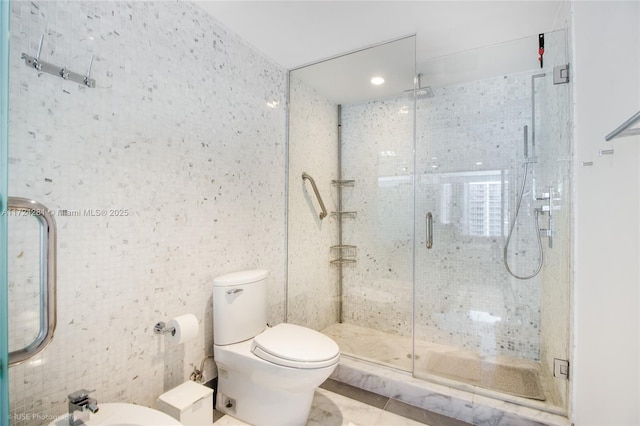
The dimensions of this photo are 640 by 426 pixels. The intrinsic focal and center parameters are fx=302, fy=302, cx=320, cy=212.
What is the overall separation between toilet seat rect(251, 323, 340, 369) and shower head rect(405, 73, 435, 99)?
6.61 feet

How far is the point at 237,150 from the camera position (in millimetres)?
2018

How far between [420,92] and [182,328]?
241 cm

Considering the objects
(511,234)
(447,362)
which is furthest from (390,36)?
(447,362)

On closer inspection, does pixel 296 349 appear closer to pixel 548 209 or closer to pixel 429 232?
pixel 429 232

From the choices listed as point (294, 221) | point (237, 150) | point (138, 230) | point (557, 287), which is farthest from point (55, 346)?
point (557, 287)

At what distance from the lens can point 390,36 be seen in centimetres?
206

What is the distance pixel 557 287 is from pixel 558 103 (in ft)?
3.62

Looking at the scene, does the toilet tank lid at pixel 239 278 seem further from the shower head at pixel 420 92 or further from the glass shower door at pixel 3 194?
the shower head at pixel 420 92

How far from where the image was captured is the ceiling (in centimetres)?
174

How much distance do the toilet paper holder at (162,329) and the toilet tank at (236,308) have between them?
0.26 metres

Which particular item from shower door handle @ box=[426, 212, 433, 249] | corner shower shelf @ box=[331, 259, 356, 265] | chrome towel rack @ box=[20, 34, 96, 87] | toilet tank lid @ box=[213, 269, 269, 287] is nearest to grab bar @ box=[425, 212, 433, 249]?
shower door handle @ box=[426, 212, 433, 249]

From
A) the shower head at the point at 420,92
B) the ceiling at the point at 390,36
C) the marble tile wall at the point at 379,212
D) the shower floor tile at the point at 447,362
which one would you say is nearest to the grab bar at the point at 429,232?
the marble tile wall at the point at 379,212

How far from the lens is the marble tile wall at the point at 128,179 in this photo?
1.15 meters

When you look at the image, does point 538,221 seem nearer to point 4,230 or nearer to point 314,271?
point 314,271
